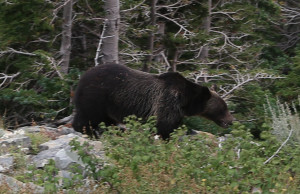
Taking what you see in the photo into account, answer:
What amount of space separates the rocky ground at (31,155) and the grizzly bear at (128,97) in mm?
811

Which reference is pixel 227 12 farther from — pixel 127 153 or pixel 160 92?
pixel 127 153

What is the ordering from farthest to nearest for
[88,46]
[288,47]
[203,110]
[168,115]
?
[288,47] < [88,46] < [203,110] < [168,115]

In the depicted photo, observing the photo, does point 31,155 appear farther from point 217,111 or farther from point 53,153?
point 217,111

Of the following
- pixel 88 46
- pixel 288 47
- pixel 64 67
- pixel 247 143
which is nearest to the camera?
pixel 247 143

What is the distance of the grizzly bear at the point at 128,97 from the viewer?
9.20 meters

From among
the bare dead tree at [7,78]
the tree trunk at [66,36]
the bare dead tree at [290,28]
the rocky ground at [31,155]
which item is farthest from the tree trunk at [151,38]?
the bare dead tree at [290,28]

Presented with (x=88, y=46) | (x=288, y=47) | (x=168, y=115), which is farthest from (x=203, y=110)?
(x=288, y=47)

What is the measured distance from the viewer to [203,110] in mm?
10023

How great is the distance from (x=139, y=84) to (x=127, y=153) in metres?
3.76

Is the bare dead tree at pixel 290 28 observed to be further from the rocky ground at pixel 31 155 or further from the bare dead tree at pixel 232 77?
the rocky ground at pixel 31 155

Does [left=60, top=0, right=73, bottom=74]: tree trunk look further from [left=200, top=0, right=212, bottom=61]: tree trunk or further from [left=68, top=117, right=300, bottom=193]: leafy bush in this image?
[left=68, top=117, right=300, bottom=193]: leafy bush

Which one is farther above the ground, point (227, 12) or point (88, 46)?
point (227, 12)

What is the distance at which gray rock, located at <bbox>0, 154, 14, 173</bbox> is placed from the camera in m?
6.55

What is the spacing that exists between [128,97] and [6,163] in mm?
3016
